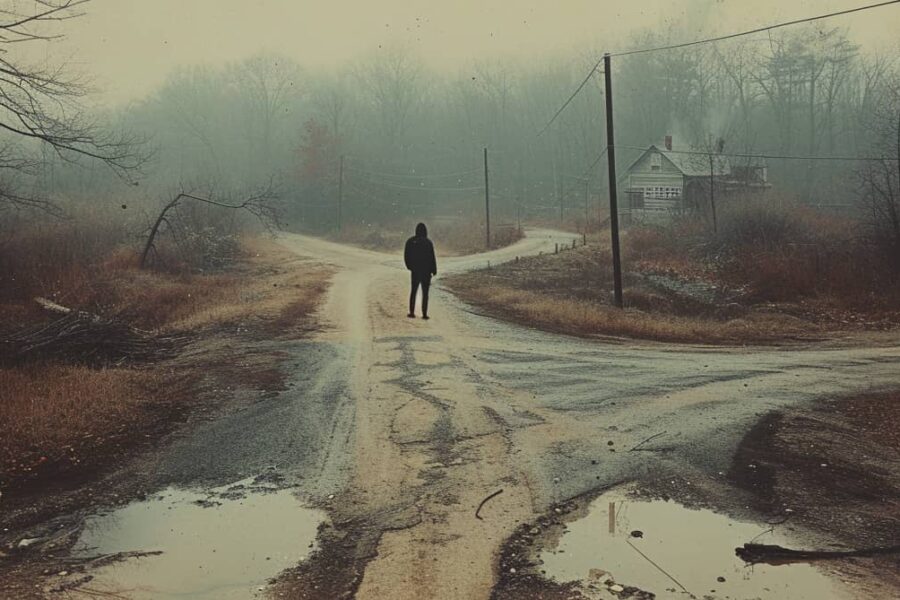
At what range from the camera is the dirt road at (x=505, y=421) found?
5434 millimetres

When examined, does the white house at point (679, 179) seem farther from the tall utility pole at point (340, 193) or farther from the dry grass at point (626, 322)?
the dry grass at point (626, 322)

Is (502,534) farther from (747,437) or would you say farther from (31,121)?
(31,121)

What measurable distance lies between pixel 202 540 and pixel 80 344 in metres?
7.66

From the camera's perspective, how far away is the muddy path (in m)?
5.14

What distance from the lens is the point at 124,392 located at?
370 inches

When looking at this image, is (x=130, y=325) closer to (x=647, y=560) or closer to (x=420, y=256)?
(x=420, y=256)

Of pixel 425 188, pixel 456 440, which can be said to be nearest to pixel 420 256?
pixel 456 440

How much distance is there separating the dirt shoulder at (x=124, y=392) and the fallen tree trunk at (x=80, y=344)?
0.32 meters

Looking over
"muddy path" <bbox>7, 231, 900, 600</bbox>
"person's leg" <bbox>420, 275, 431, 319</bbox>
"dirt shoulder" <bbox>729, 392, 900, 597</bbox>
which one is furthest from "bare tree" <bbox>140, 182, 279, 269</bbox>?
A: "dirt shoulder" <bbox>729, 392, 900, 597</bbox>

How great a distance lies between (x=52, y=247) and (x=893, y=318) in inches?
1045

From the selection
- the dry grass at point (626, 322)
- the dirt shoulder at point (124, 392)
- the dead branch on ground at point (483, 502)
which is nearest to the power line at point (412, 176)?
the dry grass at point (626, 322)

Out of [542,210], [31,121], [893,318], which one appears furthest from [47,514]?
[542,210]

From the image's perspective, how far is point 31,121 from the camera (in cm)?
1197

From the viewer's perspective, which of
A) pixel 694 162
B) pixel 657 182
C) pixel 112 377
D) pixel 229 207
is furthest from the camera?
pixel 657 182
